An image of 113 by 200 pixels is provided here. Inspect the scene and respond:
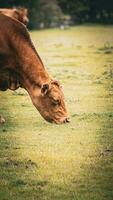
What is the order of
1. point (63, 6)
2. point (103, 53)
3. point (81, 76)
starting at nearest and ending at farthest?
1. point (81, 76)
2. point (103, 53)
3. point (63, 6)

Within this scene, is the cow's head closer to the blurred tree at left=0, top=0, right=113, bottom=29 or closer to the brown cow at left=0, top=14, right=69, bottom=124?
the brown cow at left=0, top=14, right=69, bottom=124

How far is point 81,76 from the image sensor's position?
1977 cm

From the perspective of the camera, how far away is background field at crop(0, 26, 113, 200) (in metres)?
8.06

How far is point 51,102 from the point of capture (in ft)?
34.3

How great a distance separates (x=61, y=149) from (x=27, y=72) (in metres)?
1.67

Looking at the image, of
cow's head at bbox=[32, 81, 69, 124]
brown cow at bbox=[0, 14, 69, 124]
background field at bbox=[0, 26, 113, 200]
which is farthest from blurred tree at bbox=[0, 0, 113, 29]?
cow's head at bbox=[32, 81, 69, 124]

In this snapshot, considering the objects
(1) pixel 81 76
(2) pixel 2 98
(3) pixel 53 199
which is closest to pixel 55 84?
(3) pixel 53 199

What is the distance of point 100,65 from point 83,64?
1068 mm

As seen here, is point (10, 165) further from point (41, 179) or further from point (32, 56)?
point (32, 56)

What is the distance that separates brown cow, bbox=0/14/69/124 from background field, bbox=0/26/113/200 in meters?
0.61

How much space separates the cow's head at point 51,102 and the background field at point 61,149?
1.52 ft

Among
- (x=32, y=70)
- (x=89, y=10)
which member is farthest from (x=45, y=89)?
(x=89, y=10)

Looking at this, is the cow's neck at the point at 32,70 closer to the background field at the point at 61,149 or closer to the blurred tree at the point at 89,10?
the background field at the point at 61,149

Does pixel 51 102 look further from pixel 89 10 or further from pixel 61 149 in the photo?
pixel 89 10
